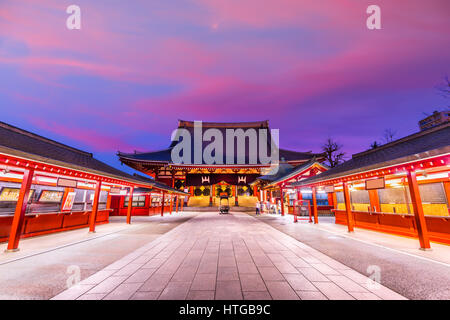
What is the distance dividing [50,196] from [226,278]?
35.0 ft

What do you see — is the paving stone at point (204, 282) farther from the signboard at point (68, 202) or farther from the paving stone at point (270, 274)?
the signboard at point (68, 202)

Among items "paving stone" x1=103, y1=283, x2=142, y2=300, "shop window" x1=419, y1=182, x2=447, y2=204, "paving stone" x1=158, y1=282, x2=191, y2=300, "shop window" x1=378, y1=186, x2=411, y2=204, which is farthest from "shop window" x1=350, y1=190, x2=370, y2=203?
"paving stone" x1=103, y1=283, x2=142, y2=300

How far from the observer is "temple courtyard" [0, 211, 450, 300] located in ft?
9.10

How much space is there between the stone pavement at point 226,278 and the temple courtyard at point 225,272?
0.02 metres

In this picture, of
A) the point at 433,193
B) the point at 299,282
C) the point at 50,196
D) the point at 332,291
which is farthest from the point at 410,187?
the point at 50,196

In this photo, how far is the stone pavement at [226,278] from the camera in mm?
2719

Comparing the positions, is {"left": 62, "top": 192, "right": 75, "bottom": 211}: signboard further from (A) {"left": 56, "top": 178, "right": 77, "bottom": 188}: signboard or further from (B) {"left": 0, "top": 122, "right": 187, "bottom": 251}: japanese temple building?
(A) {"left": 56, "top": 178, "right": 77, "bottom": 188}: signboard

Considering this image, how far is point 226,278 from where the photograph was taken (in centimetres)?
329

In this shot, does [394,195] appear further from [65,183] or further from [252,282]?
[65,183]

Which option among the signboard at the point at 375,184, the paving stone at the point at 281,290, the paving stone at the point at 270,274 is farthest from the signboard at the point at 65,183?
the signboard at the point at 375,184

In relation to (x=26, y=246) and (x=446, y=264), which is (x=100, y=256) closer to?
(x=26, y=246)

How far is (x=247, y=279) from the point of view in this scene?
3254 millimetres
